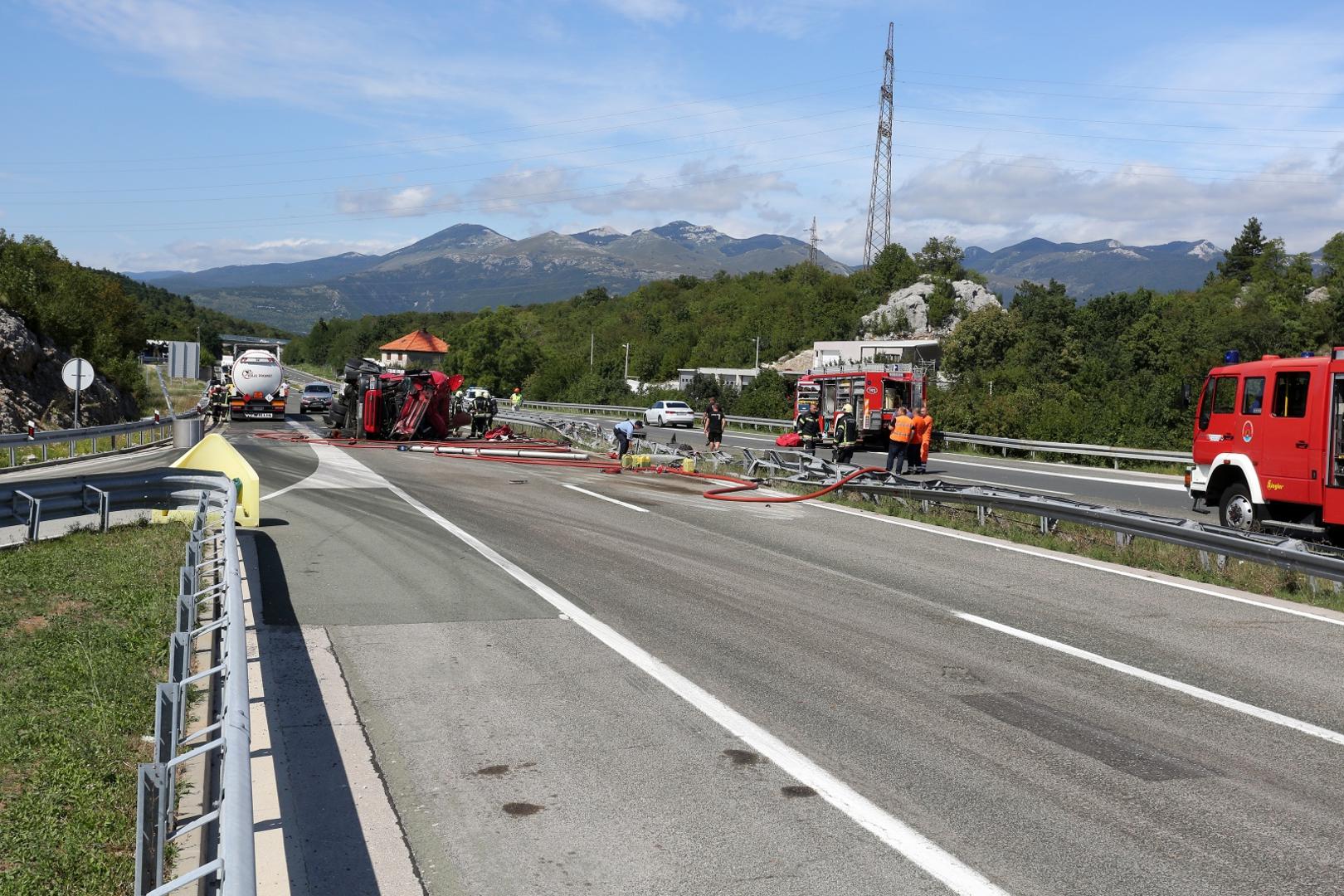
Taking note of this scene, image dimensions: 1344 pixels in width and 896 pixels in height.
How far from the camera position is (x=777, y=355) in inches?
4535

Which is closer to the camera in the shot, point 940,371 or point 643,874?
point 643,874

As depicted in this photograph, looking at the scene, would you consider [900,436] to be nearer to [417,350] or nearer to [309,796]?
[309,796]

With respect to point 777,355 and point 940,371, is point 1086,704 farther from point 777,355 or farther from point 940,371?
point 777,355

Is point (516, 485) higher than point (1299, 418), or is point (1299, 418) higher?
point (1299, 418)

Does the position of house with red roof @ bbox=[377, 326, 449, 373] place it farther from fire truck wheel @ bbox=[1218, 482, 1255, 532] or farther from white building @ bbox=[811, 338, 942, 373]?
fire truck wheel @ bbox=[1218, 482, 1255, 532]

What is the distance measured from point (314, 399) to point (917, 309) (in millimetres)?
67003

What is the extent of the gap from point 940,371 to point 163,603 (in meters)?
84.1

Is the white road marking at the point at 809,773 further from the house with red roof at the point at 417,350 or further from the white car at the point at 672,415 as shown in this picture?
the house with red roof at the point at 417,350

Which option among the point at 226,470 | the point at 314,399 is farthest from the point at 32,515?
the point at 314,399

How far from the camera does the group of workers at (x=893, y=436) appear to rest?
22.2m

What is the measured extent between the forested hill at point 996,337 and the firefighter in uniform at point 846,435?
7.17 m

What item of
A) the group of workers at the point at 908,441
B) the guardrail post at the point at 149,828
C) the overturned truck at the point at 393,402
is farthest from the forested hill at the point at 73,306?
the guardrail post at the point at 149,828

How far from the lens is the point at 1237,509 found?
15.3 m

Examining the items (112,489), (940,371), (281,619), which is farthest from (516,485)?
(940,371)
